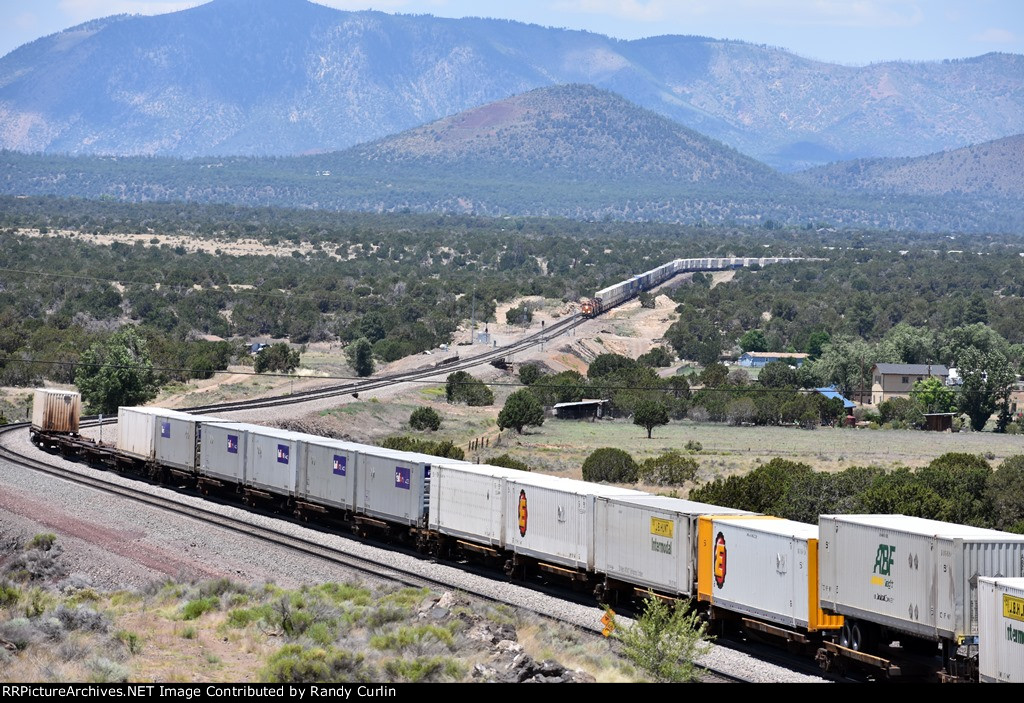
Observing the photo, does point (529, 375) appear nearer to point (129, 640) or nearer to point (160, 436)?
point (160, 436)

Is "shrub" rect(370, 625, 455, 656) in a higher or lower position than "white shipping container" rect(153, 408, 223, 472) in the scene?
lower

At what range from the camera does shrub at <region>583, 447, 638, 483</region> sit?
5416 cm

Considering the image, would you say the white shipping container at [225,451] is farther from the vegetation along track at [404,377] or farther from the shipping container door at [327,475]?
the vegetation along track at [404,377]

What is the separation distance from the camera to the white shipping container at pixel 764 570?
24.5m

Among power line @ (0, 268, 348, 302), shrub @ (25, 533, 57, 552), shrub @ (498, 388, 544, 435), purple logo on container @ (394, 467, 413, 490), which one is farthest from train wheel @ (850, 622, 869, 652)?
power line @ (0, 268, 348, 302)

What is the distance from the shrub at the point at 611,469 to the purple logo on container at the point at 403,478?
19270 millimetres

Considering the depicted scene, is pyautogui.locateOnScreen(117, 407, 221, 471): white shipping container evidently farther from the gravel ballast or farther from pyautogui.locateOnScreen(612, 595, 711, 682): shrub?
pyautogui.locateOnScreen(612, 595, 711, 682): shrub

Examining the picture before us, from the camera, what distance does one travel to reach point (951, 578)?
71.6 ft

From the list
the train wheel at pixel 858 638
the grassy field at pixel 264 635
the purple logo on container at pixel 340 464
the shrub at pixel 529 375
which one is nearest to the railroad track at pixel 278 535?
the grassy field at pixel 264 635

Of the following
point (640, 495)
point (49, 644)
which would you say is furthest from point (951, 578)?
point (49, 644)

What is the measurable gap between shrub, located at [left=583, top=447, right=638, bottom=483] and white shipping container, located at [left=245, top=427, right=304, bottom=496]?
1550 centimetres

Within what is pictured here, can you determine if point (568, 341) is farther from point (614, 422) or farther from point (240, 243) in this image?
point (240, 243)

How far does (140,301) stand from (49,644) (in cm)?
9950

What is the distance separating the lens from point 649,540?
90.4 feet
